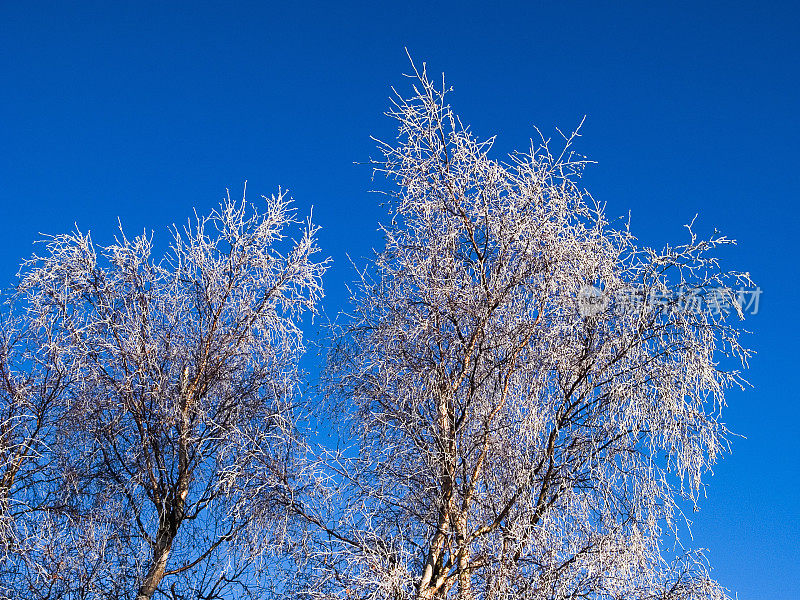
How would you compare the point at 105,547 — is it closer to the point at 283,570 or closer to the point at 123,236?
the point at 283,570

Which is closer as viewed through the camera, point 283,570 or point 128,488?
point 283,570

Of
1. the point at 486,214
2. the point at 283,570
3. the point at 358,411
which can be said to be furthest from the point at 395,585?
the point at 486,214

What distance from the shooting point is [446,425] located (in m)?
8.93

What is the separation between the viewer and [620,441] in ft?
28.8

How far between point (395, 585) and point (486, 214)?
13.7ft

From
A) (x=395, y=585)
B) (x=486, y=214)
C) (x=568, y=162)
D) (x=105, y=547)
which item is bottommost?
(x=395, y=585)

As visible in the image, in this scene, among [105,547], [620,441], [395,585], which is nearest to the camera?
[395,585]

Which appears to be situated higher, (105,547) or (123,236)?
(123,236)

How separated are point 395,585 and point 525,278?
11.6ft

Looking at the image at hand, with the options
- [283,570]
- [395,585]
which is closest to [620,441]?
[395,585]

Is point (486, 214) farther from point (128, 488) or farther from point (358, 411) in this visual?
point (128, 488)

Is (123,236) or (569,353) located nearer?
(569,353)

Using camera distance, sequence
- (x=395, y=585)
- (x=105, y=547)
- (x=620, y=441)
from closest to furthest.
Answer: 1. (x=395, y=585)
2. (x=620, y=441)
3. (x=105, y=547)

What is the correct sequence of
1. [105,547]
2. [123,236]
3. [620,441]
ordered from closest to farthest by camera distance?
[620,441]
[105,547]
[123,236]
